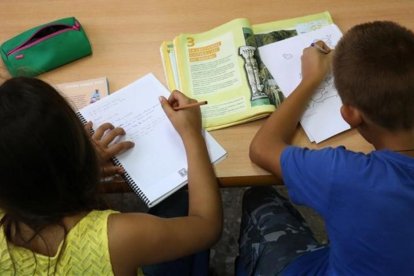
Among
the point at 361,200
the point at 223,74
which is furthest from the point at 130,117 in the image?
the point at 361,200

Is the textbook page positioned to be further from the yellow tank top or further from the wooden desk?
the yellow tank top

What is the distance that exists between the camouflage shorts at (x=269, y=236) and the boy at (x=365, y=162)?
84 mm

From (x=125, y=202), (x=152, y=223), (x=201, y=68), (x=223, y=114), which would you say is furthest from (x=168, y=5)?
(x=125, y=202)

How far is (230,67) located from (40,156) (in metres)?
0.47

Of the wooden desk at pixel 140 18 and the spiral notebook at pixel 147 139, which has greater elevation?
the wooden desk at pixel 140 18

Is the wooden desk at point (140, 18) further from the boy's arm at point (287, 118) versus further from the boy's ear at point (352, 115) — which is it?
the boy's ear at point (352, 115)

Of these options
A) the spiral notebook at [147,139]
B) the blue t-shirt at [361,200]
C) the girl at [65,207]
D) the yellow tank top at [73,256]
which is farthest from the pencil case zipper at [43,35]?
the blue t-shirt at [361,200]

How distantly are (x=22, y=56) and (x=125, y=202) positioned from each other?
2.20ft

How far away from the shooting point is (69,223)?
77 centimetres

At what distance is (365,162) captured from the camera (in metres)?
0.75

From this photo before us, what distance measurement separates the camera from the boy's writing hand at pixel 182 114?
905 mm

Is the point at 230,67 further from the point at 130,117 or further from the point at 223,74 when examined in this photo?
the point at 130,117

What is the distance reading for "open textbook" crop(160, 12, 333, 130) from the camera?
37.3 inches

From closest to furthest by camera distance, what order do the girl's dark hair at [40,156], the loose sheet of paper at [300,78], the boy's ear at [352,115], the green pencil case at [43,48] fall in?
the girl's dark hair at [40,156], the boy's ear at [352,115], the loose sheet of paper at [300,78], the green pencil case at [43,48]
